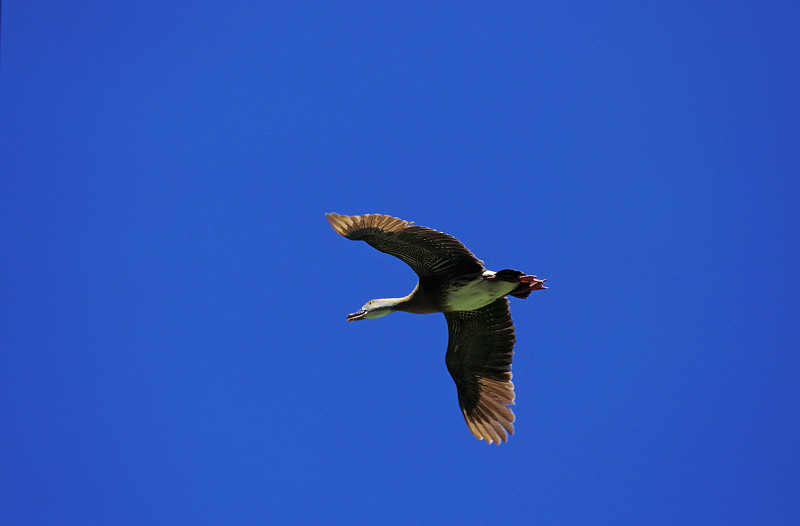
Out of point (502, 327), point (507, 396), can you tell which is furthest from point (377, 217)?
point (507, 396)

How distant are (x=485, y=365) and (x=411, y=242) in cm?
290

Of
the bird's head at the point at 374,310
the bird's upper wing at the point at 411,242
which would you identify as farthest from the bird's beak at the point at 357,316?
the bird's upper wing at the point at 411,242

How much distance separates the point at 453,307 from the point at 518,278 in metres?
1.18

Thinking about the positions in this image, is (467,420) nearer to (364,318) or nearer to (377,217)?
(364,318)

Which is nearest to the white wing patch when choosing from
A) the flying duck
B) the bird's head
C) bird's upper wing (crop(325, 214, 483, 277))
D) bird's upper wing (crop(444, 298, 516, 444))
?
the flying duck

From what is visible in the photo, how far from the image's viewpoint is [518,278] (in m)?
10.2

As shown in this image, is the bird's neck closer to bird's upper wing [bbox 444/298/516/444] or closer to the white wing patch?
the white wing patch

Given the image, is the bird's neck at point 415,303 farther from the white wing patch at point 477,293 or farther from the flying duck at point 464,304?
the white wing patch at point 477,293

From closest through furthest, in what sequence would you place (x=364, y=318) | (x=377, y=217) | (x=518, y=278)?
1. (x=377, y=217)
2. (x=518, y=278)
3. (x=364, y=318)

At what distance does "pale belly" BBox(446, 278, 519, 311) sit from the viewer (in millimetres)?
10328

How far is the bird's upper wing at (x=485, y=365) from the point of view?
11.4 metres

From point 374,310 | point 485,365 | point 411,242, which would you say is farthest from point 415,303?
point 485,365

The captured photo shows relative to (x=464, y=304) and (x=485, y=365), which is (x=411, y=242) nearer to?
(x=464, y=304)

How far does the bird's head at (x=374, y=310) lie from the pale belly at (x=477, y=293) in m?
0.89
